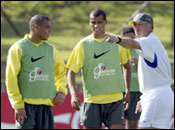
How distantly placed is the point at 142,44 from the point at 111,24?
32.4ft

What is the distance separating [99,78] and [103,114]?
480mm

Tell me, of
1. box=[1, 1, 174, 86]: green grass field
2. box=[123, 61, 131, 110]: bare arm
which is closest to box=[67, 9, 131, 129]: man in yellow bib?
box=[123, 61, 131, 110]: bare arm

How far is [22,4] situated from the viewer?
16.3 meters

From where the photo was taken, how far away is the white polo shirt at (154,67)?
5715 mm

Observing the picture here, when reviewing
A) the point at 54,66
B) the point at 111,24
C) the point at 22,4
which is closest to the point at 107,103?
the point at 54,66

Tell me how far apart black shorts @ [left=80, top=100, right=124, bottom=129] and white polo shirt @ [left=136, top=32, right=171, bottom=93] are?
29.5 inches

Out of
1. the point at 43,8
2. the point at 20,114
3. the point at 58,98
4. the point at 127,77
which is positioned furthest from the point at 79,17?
the point at 20,114

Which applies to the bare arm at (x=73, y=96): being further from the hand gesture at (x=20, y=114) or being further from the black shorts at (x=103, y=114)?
the hand gesture at (x=20, y=114)

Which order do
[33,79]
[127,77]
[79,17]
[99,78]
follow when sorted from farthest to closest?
[79,17], [127,77], [99,78], [33,79]

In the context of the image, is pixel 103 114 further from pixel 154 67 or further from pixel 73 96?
pixel 154 67

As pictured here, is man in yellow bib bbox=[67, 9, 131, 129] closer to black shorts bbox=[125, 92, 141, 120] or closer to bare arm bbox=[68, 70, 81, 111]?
bare arm bbox=[68, 70, 81, 111]

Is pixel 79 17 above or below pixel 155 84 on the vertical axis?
above

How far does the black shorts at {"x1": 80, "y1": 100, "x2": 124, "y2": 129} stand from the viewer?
6.63 m

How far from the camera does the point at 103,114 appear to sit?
6.71 m
